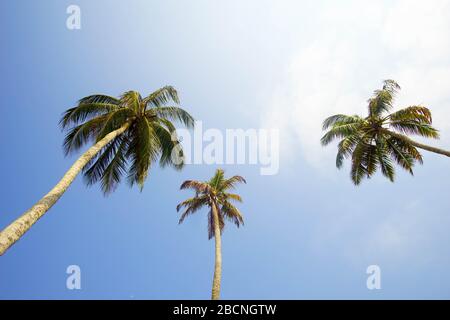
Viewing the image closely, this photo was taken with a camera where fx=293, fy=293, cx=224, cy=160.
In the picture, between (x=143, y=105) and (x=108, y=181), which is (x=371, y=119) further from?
(x=108, y=181)

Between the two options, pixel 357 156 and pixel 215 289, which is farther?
pixel 357 156

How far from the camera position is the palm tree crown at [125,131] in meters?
14.2

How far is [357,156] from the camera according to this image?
19.0 meters

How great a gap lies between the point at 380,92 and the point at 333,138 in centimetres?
401

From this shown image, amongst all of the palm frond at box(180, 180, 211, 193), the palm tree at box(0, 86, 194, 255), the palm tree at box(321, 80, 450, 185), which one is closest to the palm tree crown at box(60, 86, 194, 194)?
the palm tree at box(0, 86, 194, 255)

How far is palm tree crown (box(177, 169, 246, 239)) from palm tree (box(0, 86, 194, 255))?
6.32m

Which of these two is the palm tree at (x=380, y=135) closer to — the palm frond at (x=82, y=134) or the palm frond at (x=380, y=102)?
the palm frond at (x=380, y=102)

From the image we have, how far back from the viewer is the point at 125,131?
1555 cm

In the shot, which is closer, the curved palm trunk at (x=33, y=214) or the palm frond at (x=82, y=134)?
the curved palm trunk at (x=33, y=214)

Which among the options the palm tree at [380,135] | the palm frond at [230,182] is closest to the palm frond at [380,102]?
the palm tree at [380,135]

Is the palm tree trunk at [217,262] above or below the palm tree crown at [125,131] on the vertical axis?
below

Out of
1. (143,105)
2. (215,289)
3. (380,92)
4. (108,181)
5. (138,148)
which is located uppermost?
(380,92)

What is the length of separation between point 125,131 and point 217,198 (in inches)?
387
